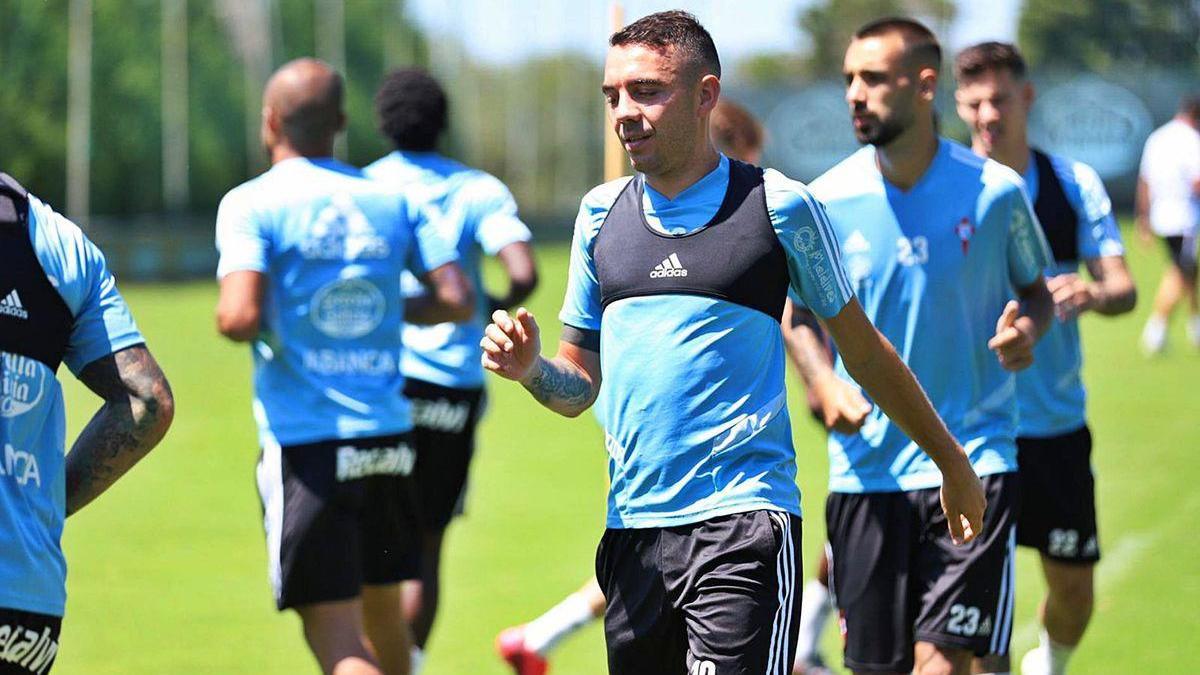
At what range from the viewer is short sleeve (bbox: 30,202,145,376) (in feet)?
12.8

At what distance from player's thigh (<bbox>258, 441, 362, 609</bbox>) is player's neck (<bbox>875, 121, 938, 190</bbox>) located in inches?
90.5

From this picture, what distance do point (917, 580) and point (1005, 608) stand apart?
1.04 feet

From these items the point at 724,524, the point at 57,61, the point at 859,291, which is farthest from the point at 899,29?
the point at 57,61

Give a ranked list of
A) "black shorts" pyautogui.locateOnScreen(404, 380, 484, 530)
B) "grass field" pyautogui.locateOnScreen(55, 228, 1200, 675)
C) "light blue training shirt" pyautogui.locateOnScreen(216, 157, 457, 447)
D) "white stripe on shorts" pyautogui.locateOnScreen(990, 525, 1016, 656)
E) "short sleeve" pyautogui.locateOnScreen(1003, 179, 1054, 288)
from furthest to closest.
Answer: "grass field" pyautogui.locateOnScreen(55, 228, 1200, 675) → "black shorts" pyautogui.locateOnScreen(404, 380, 484, 530) → "light blue training shirt" pyautogui.locateOnScreen(216, 157, 457, 447) → "short sleeve" pyautogui.locateOnScreen(1003, 179, 1054, 288) → "white stripe on shorts" pyautogui.locateOnScreen(990, 525, 1016, 656)

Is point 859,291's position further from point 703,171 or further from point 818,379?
point 703,171

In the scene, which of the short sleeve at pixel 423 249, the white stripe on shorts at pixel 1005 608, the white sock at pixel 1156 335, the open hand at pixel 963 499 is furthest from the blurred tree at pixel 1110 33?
the open hand at pixel 963 499

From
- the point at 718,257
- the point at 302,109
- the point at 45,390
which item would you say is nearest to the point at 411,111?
the point at 302,109

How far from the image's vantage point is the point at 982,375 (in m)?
5.82

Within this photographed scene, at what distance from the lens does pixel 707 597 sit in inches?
181

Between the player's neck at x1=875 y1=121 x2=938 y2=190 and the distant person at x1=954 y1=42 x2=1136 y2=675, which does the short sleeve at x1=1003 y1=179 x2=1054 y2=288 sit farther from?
the distant person at x1=954 y1=42 x2=1136 y2=675

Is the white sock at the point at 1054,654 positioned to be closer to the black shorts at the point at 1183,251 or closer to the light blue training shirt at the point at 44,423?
the light blue training shirt at the point at 44,423

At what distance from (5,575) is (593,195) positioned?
195cm

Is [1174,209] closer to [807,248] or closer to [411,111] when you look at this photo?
[411,111]

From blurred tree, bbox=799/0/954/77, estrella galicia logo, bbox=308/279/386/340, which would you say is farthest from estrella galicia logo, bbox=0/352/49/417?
blurred tree, bbox=799/0/954/77
